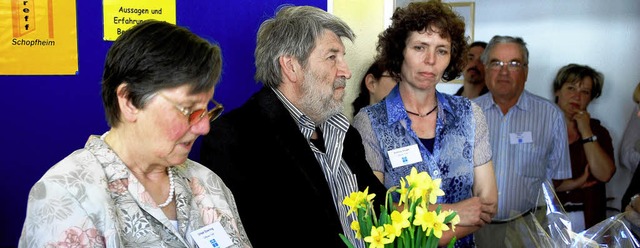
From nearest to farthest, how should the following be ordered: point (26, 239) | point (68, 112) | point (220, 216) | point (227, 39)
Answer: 1. point (26, 239)
2. point (220, 216)
3. point (68, 112)
4. point (227, 39)

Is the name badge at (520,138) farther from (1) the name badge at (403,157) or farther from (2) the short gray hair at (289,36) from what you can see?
(2) the short gray hair at (289,36)

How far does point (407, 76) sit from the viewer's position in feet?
8.52

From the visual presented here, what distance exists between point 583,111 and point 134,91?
383cm

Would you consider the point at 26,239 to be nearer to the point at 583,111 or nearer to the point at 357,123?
the point at 357,123

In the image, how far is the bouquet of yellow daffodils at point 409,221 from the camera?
1439 mm

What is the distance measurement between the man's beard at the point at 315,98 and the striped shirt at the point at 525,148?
1.80 metres

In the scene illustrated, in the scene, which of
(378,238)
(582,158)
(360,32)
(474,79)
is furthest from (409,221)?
(582,158)

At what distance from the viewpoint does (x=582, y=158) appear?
4527mm

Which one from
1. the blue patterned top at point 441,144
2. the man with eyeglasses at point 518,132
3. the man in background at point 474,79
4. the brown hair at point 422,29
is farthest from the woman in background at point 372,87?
the man in background at point 474,79

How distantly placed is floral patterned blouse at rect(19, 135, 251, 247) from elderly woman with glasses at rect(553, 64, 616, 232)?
3096mm

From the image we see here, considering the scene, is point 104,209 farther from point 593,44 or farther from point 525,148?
point 593,44

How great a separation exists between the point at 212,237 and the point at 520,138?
102 inches

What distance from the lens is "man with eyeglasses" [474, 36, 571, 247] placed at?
3754 millimetres

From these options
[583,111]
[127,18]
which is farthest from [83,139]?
[583,111]
